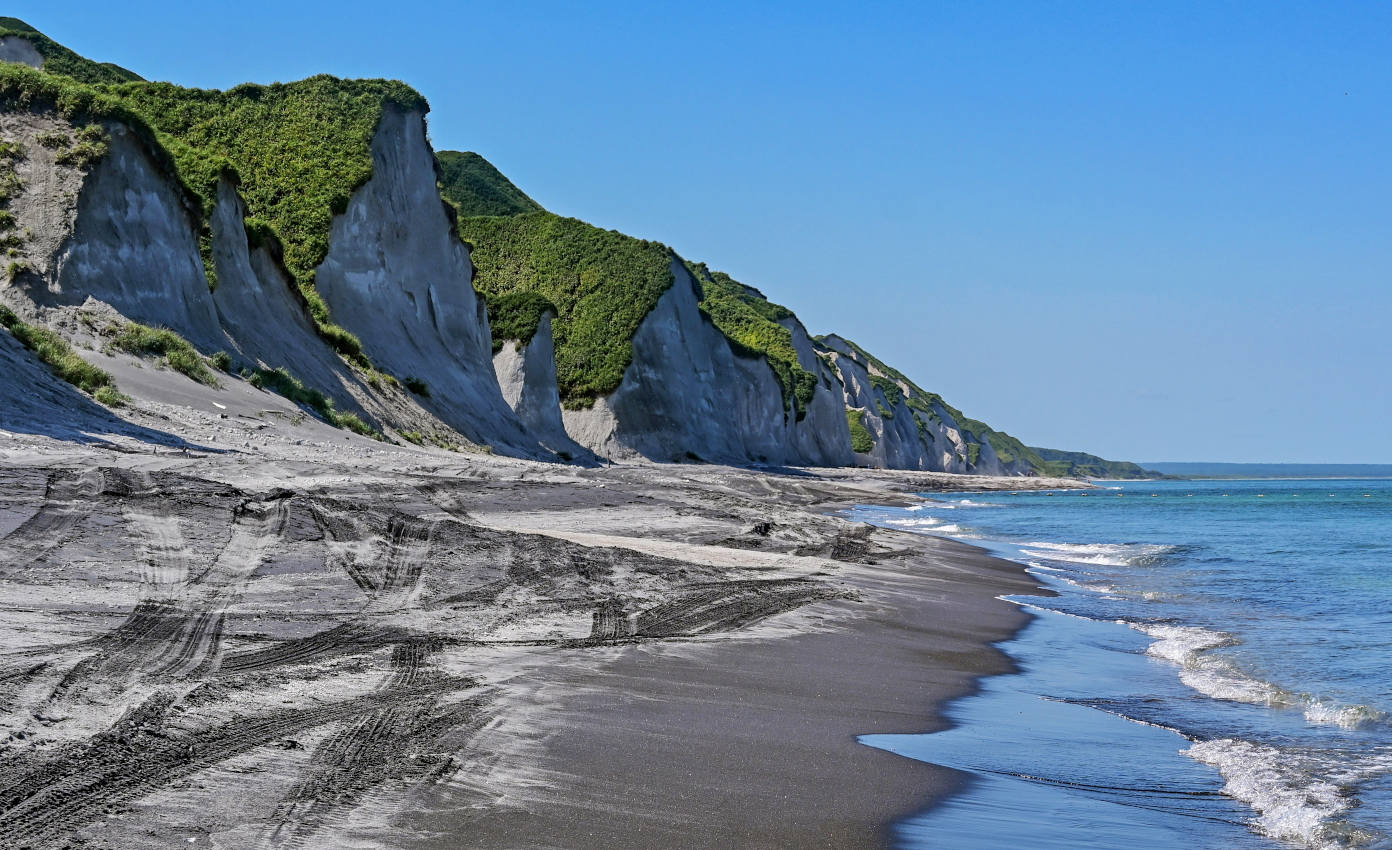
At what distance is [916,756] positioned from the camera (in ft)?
20.9

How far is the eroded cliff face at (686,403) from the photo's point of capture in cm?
5425

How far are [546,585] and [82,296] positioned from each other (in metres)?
17.1

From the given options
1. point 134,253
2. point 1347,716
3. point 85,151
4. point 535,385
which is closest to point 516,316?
point 535,385

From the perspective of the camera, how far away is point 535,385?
4597 cm

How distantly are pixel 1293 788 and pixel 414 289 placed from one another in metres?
35.6

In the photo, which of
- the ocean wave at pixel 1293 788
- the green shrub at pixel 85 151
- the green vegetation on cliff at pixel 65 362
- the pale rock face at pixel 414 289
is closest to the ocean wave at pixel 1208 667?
the ocean wave at pixel 1293 788

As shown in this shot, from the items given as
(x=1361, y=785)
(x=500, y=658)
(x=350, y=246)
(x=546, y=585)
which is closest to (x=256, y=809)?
(x=500, y=658)

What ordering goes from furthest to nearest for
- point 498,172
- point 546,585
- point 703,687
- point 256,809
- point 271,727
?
point 498,172, point 546,585, point 703,687, point 271,727, point 256,809

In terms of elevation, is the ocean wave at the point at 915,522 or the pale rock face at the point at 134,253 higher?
the pale rock face at the point at 134,253

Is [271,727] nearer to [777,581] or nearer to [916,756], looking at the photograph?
[916,756]

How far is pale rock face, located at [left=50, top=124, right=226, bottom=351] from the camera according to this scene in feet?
77.0

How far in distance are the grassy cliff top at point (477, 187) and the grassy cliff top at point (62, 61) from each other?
24.9 m

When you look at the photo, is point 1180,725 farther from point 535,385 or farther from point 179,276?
point 535,385

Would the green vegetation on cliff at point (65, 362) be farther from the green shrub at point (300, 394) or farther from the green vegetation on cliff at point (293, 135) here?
the green vegetation on cliff at point (293, 135)
